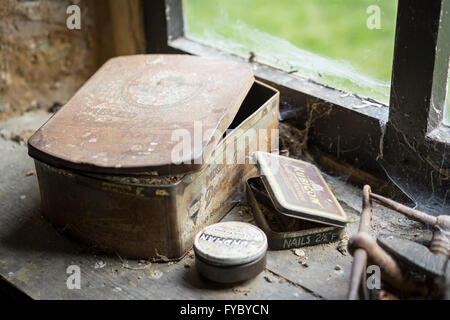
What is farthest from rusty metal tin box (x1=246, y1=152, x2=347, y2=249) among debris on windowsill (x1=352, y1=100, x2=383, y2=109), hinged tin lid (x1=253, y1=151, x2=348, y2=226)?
debris on windowsill (x1=352, y1=100, x2=383, y2=109)

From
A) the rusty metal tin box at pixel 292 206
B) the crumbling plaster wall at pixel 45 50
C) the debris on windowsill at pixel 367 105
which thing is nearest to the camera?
the rusty metal tin box at pixel 292 206

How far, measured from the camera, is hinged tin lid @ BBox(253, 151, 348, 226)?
1247 millimetres

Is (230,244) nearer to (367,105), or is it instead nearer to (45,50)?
(367,105)

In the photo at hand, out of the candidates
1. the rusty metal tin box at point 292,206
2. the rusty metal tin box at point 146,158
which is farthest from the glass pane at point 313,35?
the rusty metal tin box at point 292,206

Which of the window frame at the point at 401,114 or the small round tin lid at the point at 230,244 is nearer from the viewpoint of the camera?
the small round tin lid at the point at 230,244

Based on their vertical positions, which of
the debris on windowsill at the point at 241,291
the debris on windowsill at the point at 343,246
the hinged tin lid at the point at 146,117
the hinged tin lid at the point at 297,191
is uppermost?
the hinged tin lid at the point at 146,117

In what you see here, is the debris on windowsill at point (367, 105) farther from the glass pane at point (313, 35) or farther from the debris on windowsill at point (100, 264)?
the debris on windowsill at point (100, 264)

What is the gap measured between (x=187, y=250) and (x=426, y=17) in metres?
0.75

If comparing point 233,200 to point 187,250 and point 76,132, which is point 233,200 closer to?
point 187,250

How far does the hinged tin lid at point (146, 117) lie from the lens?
1.19 meters

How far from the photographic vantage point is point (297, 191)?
131 cm

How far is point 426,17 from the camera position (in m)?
1.27

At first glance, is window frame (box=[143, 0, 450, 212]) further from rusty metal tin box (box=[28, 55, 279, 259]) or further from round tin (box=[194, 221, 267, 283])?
round tin (box=[194, 221, 267, 283])

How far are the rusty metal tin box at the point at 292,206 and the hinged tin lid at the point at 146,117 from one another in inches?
6.5
